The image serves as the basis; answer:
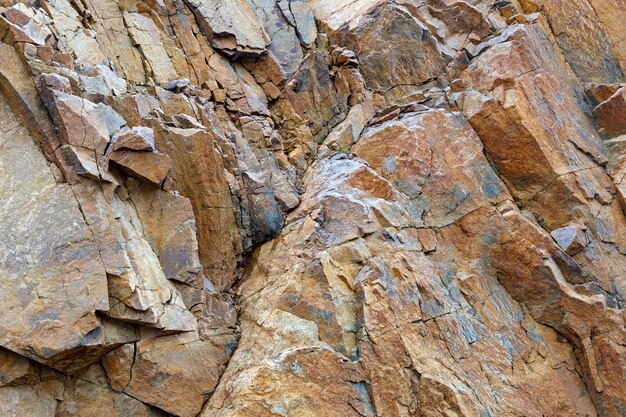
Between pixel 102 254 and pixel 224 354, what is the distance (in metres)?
3.16

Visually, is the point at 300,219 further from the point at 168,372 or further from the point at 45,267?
the point at 45,267

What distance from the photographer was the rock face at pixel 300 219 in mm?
9203

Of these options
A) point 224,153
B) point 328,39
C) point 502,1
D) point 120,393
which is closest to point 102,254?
point 120,393

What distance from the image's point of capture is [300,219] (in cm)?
1252

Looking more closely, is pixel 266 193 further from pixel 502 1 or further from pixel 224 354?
pixel 502 1

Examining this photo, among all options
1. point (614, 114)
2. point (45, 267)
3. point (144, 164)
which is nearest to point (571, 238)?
point (614, 114)

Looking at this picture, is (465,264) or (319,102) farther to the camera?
(319,102)

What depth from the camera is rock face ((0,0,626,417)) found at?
9.20m

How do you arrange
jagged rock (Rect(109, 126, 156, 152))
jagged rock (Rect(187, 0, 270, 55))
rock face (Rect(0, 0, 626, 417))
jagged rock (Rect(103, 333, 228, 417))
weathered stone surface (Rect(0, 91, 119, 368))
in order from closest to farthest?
weathered stone surface (Rect(0, 91, 119, 368)), rock face (Rect(0, 0, 626, 417)), jagged rock (Rect(103, 333, 228, 417)), jagged rock (Rect(109, 126, 156, 152)), jagged rock (Rect(187, 0, 270, 55))

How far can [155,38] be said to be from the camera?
1529 cm

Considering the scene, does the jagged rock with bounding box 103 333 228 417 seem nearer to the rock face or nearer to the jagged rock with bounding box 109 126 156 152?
the rock face

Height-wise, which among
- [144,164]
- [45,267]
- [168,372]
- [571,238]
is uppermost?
[144,164]

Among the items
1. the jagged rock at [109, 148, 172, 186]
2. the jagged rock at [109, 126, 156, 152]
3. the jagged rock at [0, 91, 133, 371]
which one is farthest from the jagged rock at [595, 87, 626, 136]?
the jagged rock at [0, 91, 133, 371]

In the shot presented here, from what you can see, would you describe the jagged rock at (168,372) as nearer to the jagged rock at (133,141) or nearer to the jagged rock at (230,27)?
the jagged rock at (133,141)
